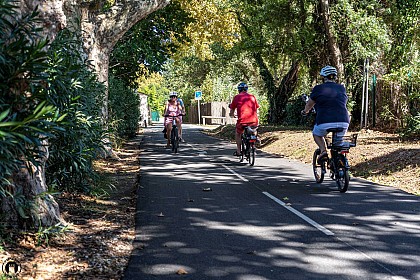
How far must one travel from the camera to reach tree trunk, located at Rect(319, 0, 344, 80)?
2283cm

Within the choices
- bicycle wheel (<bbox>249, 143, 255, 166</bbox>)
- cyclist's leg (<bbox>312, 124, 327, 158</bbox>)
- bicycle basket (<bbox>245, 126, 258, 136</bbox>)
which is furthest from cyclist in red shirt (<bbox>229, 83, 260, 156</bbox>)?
cyclist's leg (<bbox>312, 124, 327, 158</bbox>)

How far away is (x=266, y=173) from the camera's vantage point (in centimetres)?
1292

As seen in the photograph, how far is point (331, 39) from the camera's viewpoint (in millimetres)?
23047

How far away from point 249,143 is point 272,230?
308 inches

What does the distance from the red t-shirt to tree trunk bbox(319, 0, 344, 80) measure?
935 cm

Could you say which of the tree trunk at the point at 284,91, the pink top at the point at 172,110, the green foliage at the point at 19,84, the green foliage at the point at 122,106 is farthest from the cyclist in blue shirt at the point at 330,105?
the tree trunk at the point at 284,91

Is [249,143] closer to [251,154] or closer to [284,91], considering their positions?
[251,154]

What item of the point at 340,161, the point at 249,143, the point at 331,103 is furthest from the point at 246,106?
the point at 340,161

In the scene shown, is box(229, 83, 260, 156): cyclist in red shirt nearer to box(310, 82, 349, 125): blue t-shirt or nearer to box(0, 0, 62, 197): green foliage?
box(310, 82, 349, 125): blue t-shirt

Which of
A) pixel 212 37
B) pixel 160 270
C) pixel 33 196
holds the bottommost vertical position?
A: pixel 160 270

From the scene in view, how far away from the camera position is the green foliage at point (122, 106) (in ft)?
69.5

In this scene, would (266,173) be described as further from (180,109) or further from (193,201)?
(180,109)

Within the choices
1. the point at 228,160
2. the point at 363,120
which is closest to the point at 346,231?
the point at 228,160

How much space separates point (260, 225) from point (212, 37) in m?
22.6
